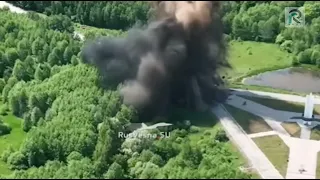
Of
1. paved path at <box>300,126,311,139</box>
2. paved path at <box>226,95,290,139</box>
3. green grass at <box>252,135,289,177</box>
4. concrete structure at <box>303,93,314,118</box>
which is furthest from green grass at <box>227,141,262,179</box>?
concrete structure at <box>303,93,314,118</box>

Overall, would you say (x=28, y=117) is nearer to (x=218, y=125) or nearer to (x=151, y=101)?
(x=151, y=101)

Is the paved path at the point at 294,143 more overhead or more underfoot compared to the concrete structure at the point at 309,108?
more underfoot

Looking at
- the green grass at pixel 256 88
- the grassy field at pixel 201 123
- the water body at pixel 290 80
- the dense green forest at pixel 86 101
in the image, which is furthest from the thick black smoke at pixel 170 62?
the water body at pixel 290 80

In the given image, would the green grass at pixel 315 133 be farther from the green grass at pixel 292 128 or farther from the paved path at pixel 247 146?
the paved path at pixel 247 146

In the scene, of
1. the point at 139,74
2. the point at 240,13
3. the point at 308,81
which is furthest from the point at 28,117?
the point at 240,13

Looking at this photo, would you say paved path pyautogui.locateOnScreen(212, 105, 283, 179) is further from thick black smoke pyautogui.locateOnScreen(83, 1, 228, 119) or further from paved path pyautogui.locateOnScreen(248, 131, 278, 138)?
thick black smoke pyautogui.locateOnScreen(83, 1, 228, 119)

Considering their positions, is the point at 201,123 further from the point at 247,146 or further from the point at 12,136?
the point at 12,136
